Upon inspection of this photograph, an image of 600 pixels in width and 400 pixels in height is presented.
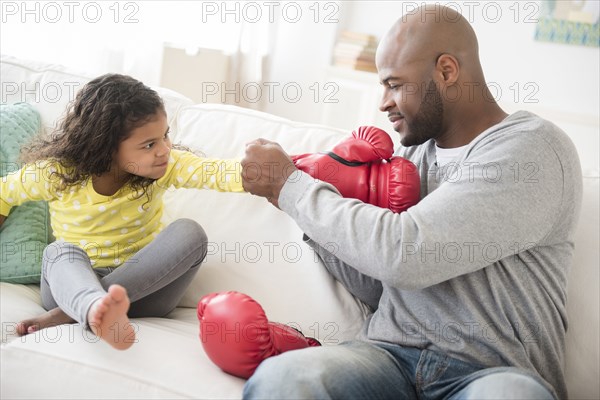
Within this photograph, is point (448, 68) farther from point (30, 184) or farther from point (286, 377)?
point (30, 184)

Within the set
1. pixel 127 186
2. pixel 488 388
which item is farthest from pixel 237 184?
pixel 488 388

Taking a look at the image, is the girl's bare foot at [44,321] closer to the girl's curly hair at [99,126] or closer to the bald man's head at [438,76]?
the girl's curly hair at [99,126]

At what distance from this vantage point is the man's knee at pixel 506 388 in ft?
3.62

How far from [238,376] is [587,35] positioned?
10.5 ft

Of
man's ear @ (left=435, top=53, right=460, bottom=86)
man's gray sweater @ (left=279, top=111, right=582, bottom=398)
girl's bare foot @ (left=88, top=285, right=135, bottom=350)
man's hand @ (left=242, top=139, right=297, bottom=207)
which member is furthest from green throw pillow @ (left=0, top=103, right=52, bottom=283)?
man's ear @ (left=435, top=53, right=460, bottom=86)

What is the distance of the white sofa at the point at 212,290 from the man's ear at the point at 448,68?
0.38 m

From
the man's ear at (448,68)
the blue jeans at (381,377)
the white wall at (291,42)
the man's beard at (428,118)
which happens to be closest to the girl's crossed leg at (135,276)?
the blue jeans at (381,377)

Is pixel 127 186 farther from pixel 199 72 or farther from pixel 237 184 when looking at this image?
pixel 199 72

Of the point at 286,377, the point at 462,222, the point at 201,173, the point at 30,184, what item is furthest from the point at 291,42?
the point at 286,377

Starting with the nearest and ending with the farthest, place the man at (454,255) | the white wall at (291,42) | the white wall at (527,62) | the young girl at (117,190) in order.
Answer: the man at (454,255), the young girl at (117,190), the white wall at (291,42), the white wall at (527,62)

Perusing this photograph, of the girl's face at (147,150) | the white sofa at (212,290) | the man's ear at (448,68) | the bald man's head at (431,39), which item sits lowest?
the white sofa at (212,290)

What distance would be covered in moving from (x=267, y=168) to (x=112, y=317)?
0.42 meters

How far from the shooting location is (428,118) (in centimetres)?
151

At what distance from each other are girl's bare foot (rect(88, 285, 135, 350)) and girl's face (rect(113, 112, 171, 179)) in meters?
0.41
